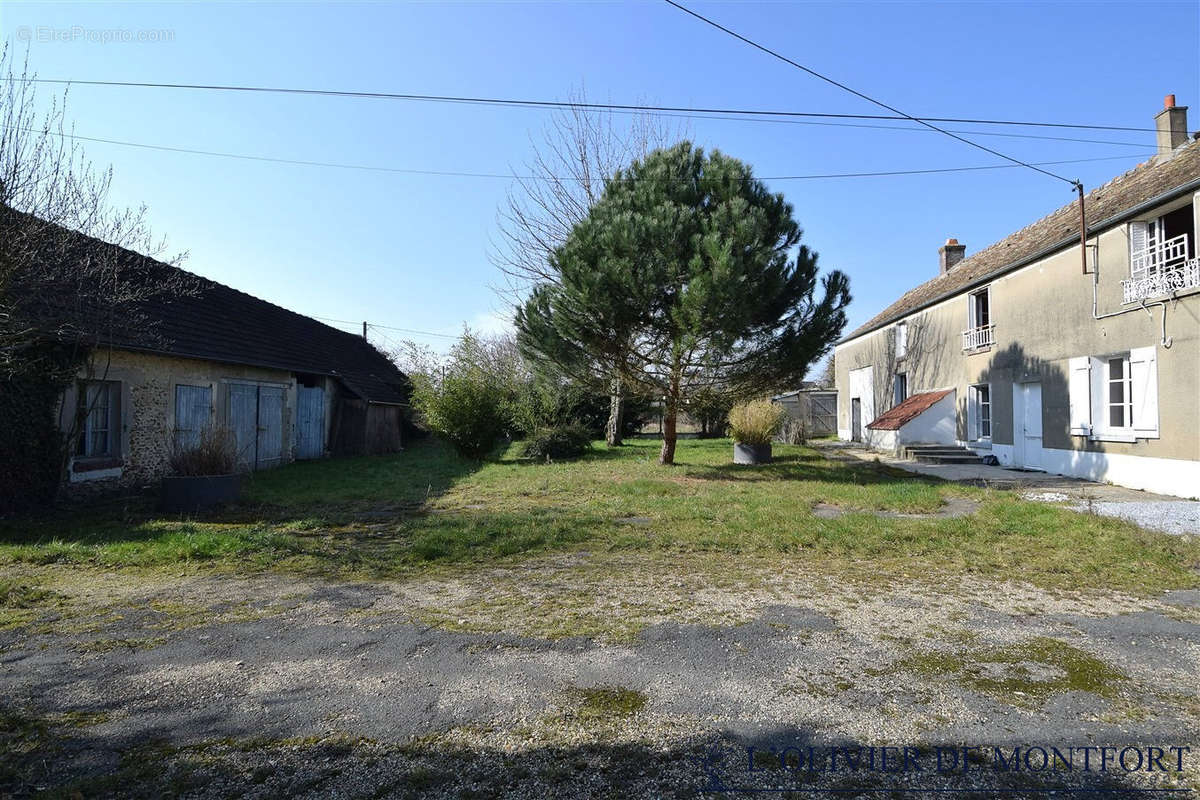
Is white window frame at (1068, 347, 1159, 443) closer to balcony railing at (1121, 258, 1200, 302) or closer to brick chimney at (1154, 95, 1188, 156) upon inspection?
balcony railing at (1121, 258, 1200, 302)

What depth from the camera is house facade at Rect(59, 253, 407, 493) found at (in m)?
10.5

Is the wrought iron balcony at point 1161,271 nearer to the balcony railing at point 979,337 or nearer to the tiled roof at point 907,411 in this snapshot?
the balcony railing at point 979,337

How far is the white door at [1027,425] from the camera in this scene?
14.0m

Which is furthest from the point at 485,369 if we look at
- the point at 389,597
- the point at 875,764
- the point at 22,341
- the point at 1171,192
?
the point at 875,764

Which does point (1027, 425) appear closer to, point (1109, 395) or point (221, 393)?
point (1109, 395)

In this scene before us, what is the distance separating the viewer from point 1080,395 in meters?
12.4

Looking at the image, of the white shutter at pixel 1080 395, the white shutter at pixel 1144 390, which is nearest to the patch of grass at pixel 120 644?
the white shutter at pixel 1144 390

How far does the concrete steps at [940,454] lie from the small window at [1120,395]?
4.10 m

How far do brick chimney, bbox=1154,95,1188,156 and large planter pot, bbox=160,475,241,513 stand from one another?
18711mm

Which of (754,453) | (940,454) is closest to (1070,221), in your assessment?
(940,454)

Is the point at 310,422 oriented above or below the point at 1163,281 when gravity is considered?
below

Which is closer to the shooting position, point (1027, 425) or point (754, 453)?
point (1027, 425)

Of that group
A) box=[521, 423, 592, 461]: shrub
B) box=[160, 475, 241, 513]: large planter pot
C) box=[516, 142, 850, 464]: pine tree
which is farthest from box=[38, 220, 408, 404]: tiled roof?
box=[516, 142, 850, 464]: pine tree

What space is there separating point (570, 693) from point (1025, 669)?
8.23 ft
